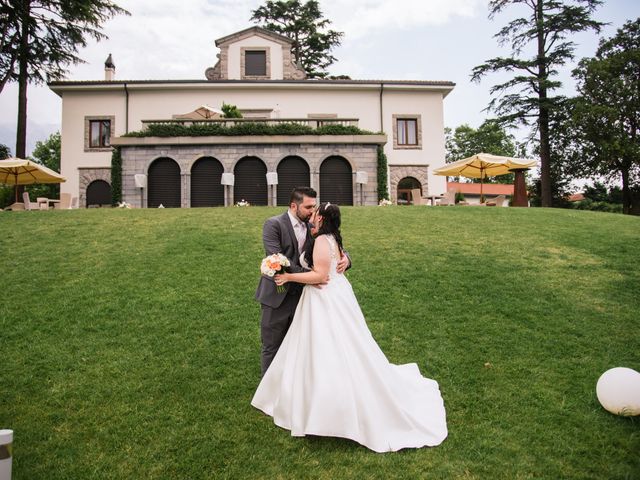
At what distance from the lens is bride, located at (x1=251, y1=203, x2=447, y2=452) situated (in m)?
4.34

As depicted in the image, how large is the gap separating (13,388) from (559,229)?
14.6 metres

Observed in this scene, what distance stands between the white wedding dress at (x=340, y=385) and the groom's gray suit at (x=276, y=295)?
1.22 ft

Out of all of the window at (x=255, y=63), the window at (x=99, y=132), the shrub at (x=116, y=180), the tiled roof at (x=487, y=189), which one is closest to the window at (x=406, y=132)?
the window at (x=255, y=63)

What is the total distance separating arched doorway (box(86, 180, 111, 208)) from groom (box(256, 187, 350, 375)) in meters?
29.0

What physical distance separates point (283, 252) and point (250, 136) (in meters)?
21.4

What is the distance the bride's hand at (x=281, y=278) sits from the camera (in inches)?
187

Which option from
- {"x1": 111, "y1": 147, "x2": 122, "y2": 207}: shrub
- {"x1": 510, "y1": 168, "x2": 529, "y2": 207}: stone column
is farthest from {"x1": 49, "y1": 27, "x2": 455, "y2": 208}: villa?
{"x1": 510, "y1": 168, "x2": 529, "y2": 207}: stone column

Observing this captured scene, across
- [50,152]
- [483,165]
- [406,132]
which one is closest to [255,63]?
[406,132]

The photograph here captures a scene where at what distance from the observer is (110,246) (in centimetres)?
1209

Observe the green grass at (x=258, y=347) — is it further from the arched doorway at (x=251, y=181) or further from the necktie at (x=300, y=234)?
the arched doorway at (x=251, y=181)

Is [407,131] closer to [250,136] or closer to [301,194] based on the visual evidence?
[250,136]

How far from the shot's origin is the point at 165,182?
85.5 feet

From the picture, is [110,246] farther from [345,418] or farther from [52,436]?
[345,418]

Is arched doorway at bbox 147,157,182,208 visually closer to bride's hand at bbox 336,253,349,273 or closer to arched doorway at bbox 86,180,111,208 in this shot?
arched doorway at bbox 86,180,111,208
